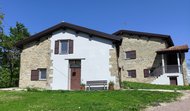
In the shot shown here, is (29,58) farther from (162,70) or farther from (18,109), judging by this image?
(162,70)

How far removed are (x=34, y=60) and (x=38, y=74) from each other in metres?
1.54

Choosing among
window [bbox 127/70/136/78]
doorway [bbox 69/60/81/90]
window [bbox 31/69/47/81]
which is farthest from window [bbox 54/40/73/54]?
window [bbox 127/70/136/78]

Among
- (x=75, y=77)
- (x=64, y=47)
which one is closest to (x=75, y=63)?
(x=75, y=77)

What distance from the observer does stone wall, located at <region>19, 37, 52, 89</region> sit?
2470cm

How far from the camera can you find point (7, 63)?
41219mm

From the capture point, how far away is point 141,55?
37156mm

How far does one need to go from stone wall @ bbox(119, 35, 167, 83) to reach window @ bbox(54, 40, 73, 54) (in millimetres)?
14298

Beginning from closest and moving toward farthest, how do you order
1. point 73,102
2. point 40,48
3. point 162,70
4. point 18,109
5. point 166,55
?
point 18,109 < point 73,102 < point 40,48 < point 162,70 < point 166,55

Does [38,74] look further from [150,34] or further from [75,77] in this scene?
[150,34]

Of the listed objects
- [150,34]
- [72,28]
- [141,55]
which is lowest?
[141,55]

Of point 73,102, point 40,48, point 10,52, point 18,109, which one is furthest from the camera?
point 10,52

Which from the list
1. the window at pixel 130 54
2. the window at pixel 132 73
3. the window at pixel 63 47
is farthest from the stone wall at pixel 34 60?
the window at pixel 130 54

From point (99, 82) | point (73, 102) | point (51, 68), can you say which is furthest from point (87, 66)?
point (73, 102)

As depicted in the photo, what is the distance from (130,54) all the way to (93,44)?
15181mm
